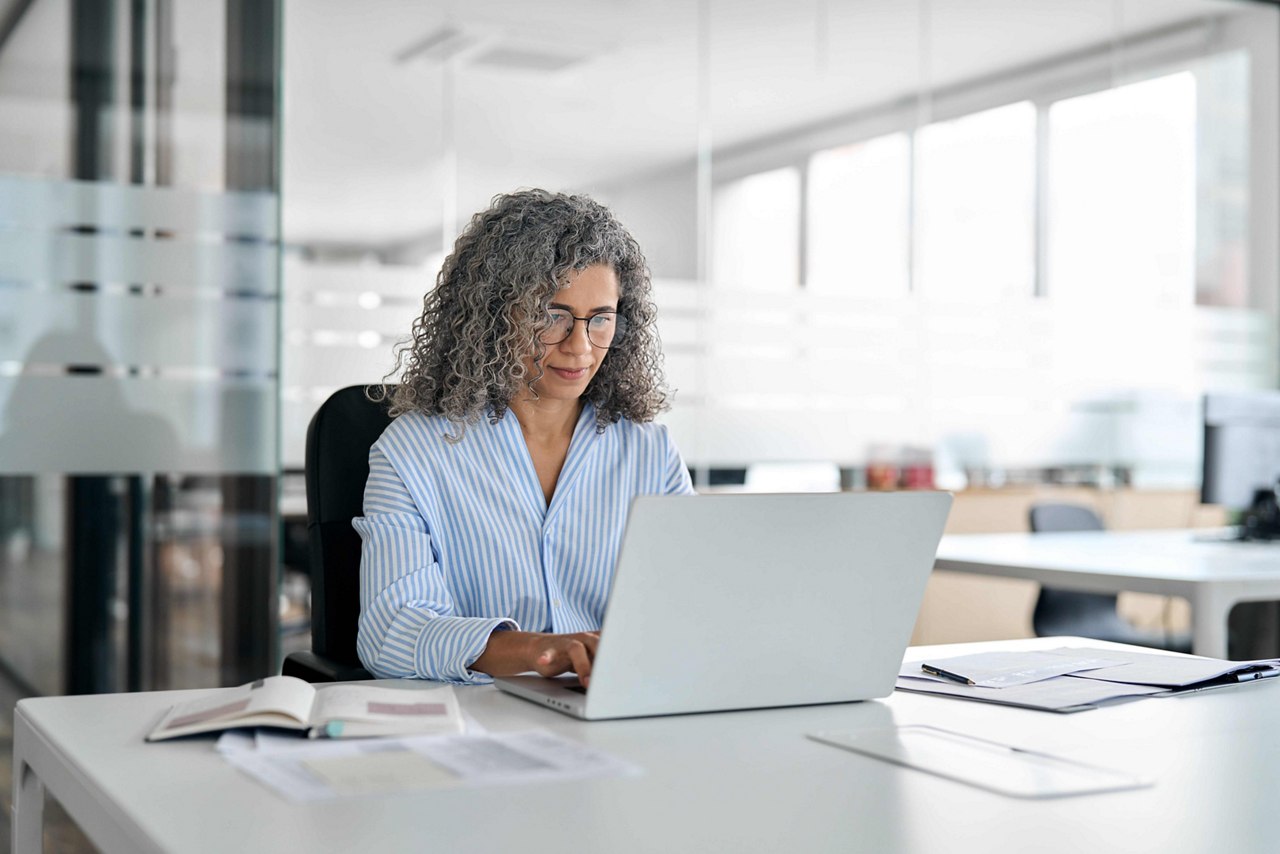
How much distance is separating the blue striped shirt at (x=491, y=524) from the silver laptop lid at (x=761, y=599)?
1.52ft

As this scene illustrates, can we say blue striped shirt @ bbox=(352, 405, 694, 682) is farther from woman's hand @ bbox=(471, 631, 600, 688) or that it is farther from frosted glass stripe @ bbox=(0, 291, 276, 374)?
frosted glass stripe @ bbox=(0, 291, 276, 374)

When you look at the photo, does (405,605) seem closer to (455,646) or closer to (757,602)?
(455,646)

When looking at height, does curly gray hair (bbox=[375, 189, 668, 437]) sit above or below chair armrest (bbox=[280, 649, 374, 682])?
above

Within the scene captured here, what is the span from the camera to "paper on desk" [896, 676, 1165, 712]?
1.46 metres

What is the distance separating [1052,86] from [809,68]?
1.12m

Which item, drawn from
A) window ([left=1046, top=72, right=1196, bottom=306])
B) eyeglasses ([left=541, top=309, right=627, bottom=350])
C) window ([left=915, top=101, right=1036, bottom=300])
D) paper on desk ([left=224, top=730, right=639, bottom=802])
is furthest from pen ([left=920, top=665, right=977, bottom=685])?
window ([left=1046, top=72, right=1196, bottom=306])

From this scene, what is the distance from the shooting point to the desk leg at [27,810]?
Answer: 1.37 metres

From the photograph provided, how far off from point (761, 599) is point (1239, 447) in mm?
3029

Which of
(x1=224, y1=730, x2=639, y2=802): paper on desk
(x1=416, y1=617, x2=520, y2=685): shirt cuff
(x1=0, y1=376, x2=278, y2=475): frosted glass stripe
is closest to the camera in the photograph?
(x1=224, y1=730, x2=639, y2=802): paper on desk

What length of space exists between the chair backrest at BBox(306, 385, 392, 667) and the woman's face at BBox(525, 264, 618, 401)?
303mm

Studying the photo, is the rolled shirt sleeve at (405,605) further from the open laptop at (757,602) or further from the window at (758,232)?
the window at (758,232)

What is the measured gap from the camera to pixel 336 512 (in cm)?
207

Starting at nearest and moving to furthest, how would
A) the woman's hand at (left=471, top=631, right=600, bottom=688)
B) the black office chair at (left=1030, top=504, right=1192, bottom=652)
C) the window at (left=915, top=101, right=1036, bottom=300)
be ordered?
the woman's hand at (left=471, top=631, right=600, bottom=688) → the black office chair at (left=1030, top=504, right=1192, bottom=652) → the window at (left=915, top=101, right=1036, bottom=300)

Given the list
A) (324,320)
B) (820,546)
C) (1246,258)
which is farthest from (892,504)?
(1246,258)
